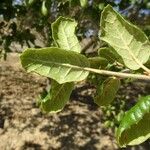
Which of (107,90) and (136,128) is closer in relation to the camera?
(136,128)

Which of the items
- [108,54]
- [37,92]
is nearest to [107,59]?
[108,54]

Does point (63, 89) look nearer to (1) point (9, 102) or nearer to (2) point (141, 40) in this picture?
(2) point (141, 40)

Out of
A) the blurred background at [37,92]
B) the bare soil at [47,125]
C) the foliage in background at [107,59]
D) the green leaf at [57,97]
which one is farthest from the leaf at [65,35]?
the bare soil at [47,125]

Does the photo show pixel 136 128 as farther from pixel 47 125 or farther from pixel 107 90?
pixel 47 125

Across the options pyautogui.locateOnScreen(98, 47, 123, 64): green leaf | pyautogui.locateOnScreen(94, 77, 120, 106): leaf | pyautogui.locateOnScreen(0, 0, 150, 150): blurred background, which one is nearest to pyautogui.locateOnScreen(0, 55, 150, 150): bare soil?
pyautogui.locateOnScreen(0, 0, 150, 150): blurred background

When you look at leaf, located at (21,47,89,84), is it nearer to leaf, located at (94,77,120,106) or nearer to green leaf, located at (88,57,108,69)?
green leaf, located at (88,57,108,69)

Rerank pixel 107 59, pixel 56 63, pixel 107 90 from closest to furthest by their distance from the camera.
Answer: pixel 56 63, pixel 107 59, pixel 107 90
